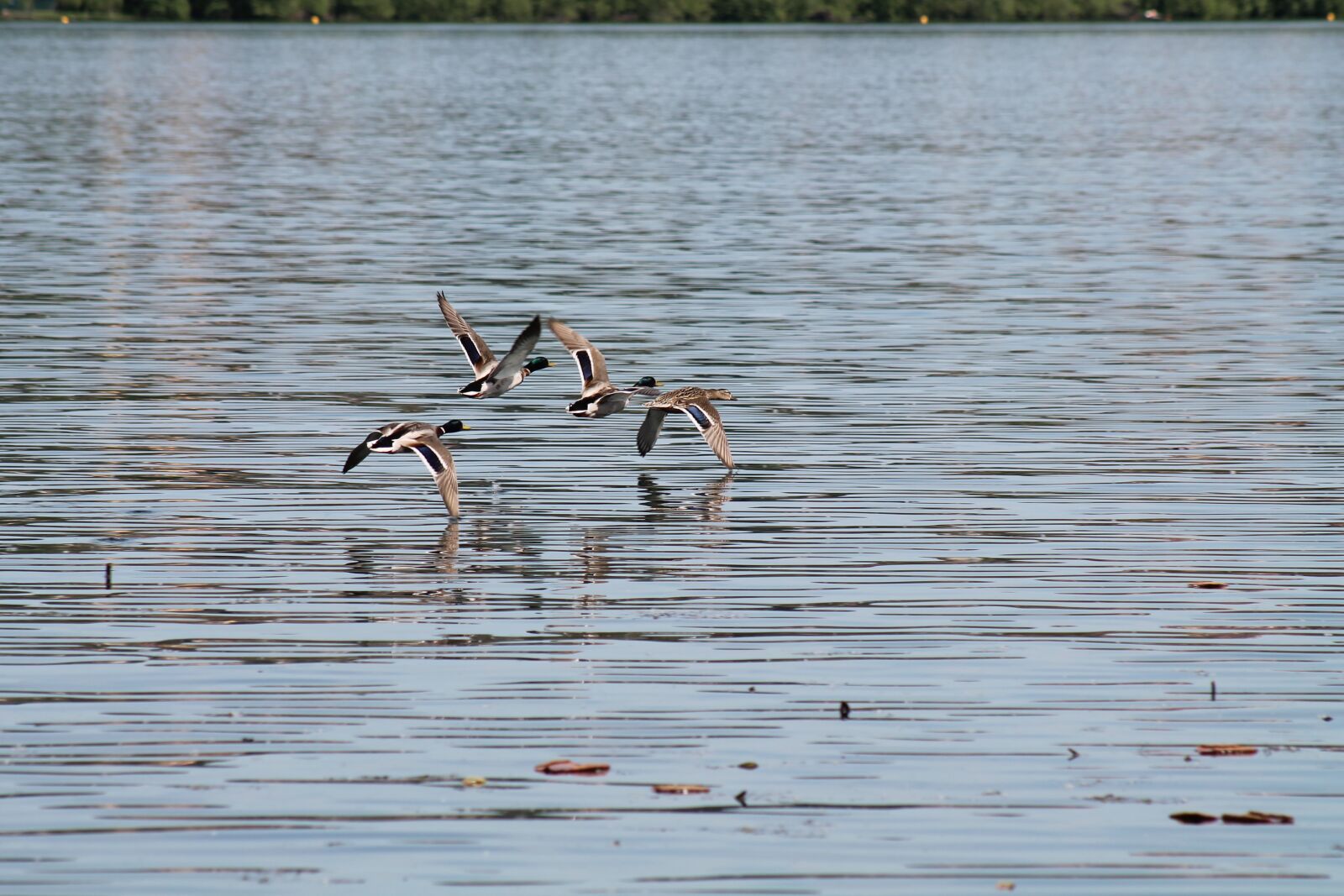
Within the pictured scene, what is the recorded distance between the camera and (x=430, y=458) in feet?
57.7

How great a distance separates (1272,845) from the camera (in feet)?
34.1

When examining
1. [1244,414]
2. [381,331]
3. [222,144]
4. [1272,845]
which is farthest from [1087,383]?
[222,144]

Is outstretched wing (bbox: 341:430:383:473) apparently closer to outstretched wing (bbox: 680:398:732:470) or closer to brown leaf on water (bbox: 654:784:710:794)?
outstretched wing (bbox: 680:398:732:470)

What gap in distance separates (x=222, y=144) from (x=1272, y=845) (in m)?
65.4

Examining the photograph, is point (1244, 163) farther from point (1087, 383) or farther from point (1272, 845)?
point (1272, 845)

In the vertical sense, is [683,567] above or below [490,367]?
below

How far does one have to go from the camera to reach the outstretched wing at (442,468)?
1722cm

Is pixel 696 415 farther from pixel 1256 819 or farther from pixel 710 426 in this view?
pixel 1256 819

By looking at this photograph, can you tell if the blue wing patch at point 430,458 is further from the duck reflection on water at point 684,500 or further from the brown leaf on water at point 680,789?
the brown leaf on water at point 680,789

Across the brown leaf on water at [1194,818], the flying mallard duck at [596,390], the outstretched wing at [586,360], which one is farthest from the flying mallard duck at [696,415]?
the brown leaf on water at [1194,818]

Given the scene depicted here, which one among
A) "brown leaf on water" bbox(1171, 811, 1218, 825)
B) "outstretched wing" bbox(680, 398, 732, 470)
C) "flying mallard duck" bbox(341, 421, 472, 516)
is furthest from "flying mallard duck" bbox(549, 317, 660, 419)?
"brown leaf on water" bbox(1171, 811, 1218, 825)

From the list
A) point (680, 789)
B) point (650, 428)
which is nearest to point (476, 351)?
point (650, 428)

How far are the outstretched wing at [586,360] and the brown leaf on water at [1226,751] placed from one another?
9.42 meters

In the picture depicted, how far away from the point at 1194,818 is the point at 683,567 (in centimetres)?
573
